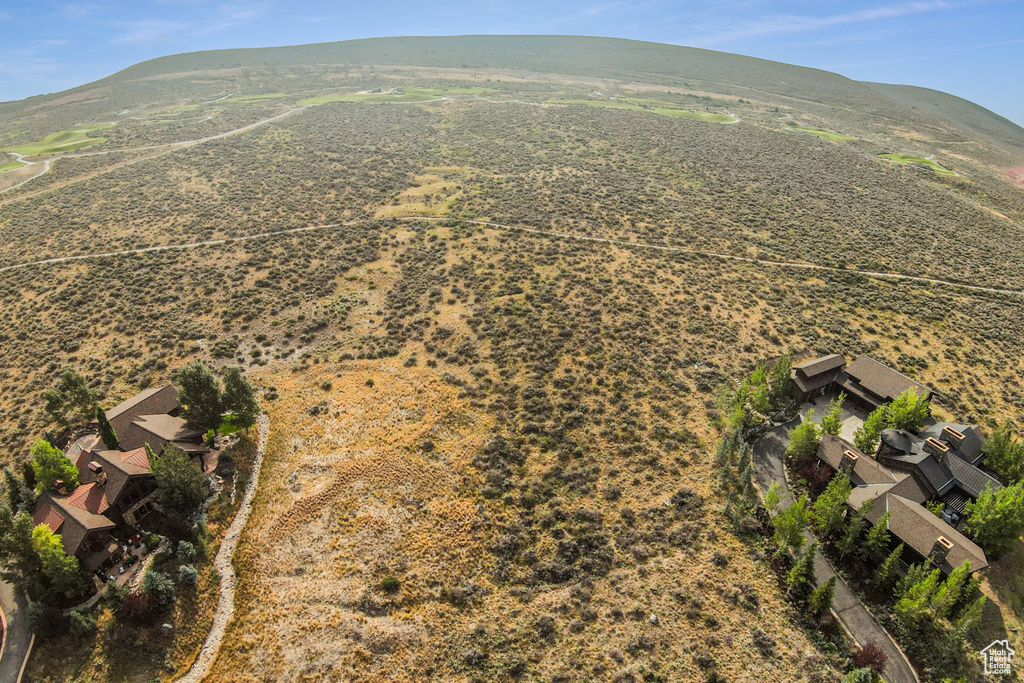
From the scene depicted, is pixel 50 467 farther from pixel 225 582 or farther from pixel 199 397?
pixel 225 582

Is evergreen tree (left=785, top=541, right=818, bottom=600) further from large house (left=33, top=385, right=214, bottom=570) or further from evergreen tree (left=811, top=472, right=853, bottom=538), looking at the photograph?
large house (left=33, top=385, right=214, bottom=570)

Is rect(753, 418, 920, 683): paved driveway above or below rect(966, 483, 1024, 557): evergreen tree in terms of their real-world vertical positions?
below

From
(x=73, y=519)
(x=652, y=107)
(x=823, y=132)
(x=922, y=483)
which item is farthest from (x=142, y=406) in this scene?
(x=652, y=107)

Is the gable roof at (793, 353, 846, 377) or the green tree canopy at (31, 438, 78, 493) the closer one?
the green tree canopy at (31, 438, 78, 493)

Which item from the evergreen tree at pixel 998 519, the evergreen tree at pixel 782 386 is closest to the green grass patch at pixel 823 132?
the evergreen tree at pixel 782 386

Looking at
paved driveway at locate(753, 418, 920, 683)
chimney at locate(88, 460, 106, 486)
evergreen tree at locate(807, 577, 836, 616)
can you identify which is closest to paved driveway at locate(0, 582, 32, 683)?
chimney at locate(88, 460, 106, 486)

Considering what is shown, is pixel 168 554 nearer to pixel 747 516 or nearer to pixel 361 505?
pixel 361 505
